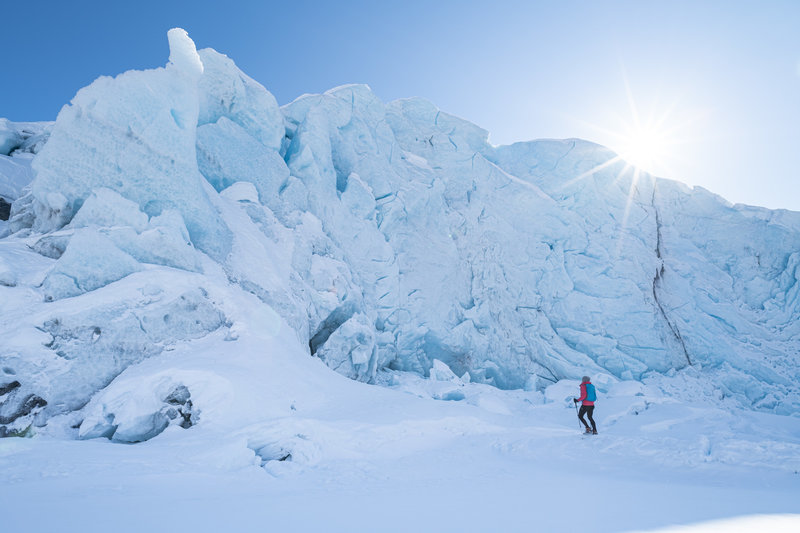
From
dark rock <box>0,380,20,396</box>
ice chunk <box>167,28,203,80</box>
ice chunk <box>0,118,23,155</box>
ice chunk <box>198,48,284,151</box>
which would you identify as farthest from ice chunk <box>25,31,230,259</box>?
ice chunk <box>0,118,23,155</box>

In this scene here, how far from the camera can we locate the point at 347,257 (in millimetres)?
15555

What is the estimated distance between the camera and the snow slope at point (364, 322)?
13.1ft

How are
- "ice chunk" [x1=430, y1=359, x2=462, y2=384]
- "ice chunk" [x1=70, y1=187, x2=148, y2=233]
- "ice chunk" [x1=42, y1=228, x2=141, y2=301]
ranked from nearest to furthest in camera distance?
"ice chunk" [x1=42, y1=228, x2=141, y2=301] → "ice chunk" [x1=70, y1=187, x2=148, y2=233] → "ice chunk" [x1=430, y1=359, x2=462, y2=384]

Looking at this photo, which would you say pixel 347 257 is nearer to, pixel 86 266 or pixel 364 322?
pixel 364 322

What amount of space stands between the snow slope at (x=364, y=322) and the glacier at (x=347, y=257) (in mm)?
65

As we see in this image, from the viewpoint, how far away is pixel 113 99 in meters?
9.38

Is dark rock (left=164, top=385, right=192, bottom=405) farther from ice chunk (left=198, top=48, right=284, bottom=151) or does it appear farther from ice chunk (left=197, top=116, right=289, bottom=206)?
ice chunk (left=198, top=48, right=284, bottom=151)

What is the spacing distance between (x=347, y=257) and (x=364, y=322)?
2.83 m

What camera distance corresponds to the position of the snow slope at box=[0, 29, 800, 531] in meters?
3.99

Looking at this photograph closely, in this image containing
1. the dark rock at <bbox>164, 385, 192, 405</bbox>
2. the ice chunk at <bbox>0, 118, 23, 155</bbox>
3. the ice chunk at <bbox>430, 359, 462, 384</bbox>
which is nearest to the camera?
the dark rock at <bbox>164, 385, 192, 405</bbox>

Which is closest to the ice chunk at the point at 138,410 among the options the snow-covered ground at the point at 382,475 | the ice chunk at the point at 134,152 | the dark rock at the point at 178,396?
the dark rock at the point at 178,396

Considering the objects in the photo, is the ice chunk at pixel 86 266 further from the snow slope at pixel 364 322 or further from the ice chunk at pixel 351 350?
the ice chunk at pixel 351 350

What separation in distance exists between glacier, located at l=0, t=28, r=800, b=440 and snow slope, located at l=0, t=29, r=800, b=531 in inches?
2.6

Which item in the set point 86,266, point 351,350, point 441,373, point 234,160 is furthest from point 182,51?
point 441,373
